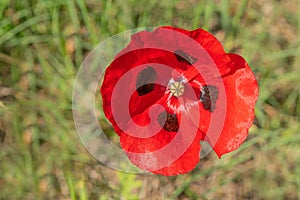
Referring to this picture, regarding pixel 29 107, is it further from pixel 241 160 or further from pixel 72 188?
pixel 241 160

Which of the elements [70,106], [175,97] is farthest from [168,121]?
[70,106]

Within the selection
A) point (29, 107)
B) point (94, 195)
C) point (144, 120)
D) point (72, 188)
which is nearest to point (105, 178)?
point (94, 195)

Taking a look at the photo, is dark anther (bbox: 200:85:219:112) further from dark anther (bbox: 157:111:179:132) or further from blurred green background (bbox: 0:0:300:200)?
blurred green background (bbox: 0:0:300:200)

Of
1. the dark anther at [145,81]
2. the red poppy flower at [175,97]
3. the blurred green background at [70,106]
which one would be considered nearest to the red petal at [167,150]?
the red poppy flower at [175,97]

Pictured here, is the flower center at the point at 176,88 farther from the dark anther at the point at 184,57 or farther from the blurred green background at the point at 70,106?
the blurred green background at the point at 70,106

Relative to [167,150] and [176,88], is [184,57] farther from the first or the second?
[167,150]
